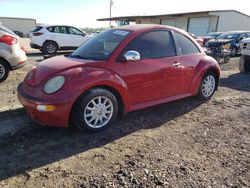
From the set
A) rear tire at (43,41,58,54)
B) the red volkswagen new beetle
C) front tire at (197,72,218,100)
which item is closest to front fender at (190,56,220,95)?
the red volkswagen new beetle

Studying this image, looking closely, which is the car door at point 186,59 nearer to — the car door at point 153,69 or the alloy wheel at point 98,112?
the car door at point 153,69

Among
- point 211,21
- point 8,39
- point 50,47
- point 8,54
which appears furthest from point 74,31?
point 211,21

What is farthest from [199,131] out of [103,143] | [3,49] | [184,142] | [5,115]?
[3,49]

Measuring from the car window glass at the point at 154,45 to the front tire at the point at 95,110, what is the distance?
2.82 feet

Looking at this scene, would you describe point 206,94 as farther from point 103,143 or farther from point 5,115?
point 5,115

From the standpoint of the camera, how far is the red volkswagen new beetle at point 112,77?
144 inches

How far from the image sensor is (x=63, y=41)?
14.7 meters

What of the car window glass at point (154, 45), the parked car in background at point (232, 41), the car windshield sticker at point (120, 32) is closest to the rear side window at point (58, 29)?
the parked car in background at point (232, 41)

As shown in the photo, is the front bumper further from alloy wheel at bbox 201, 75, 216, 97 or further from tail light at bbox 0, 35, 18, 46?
tail light at bbox 0, 35, 18, 46

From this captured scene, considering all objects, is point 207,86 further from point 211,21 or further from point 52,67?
point 211,21

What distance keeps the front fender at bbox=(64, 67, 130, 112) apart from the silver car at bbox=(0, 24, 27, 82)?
157 inches

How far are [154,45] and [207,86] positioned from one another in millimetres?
1819

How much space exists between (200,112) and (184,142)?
4.77 ft

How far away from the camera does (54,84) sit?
3.68 metres
